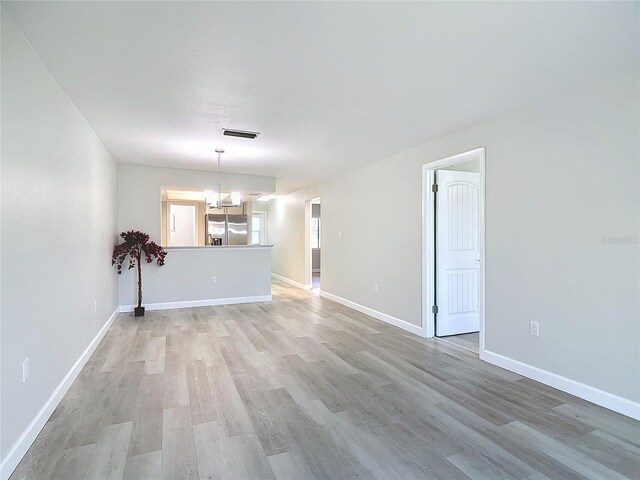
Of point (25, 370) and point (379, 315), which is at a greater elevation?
point (25, 370)

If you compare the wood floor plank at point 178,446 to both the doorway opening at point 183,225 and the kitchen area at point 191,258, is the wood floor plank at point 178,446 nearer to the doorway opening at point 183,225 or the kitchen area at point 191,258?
the kitchen area at point 191,258

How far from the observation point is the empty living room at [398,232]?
1.81 m

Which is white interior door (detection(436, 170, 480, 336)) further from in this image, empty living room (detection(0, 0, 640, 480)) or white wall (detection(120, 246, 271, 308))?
white wall (detection(120, 246, 271, 308))

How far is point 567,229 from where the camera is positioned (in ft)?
8.73

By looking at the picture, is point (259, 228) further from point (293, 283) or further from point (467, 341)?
point (467, 341)

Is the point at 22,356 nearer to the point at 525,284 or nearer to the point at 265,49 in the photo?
the point at 265,49

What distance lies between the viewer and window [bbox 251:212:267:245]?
421 inches

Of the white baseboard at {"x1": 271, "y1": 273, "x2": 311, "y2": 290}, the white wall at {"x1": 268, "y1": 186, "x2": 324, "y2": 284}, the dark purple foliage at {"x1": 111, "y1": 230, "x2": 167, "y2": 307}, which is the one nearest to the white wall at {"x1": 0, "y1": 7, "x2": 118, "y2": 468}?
the dark purple foliage at {"x1": 111, "y1": 230, "x2": 167, "y2": 307}

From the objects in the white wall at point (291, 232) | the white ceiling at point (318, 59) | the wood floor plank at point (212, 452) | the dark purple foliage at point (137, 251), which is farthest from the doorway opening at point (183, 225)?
the wood floor plank at point (212, 452)

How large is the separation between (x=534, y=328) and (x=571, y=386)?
1.55 feet

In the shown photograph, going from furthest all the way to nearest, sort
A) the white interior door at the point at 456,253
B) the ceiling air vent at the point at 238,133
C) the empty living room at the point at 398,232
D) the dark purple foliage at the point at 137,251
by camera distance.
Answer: the dark purple foliage at the point at 137,251 < the white interior door at the point at 456,253 < the ceiling air vent at the point at 238,133 < the empty living room at the point at 398,232

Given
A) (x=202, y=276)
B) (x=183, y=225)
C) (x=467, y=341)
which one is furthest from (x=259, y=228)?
(x=467, y=341)

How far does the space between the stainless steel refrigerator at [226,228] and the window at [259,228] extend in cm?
214

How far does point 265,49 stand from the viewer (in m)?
2.08
